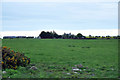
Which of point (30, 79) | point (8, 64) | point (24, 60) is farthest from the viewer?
point (24, 60)

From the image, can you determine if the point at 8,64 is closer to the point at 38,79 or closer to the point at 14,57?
the point at 14,57

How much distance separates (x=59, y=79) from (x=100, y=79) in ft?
6.35

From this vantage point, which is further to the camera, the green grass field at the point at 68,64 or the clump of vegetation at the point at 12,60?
the clump of vegetation at the point at 12,60

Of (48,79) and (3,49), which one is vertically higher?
(3,49)

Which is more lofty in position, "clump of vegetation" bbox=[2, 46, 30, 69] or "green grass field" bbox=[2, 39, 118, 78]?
"clump of vegetation" bbox=[2, 46, 30, 69]

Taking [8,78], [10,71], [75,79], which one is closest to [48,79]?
[75,79]

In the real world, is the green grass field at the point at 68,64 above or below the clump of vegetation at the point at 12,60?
below

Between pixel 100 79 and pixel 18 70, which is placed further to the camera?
pixel 18 70

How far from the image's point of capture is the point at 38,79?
927 centimetres

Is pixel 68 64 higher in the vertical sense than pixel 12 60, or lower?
lower

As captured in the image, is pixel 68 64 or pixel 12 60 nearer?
pixel 12 60

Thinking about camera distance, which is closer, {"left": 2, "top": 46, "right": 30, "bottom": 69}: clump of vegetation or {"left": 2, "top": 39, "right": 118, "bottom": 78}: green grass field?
{"left": 2, "top": 39, "right": 118, "bottom": 78}: green grass field

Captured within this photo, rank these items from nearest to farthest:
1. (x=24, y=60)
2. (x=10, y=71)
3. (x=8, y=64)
Result: (x=10, y=71), (x=8, y=64), (x=24, y=60)

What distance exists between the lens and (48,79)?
940 cm
